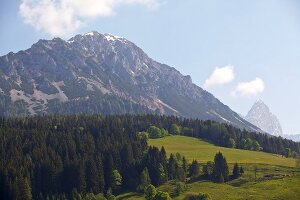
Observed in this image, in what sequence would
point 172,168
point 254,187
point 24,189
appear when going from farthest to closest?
point 172,168, point 24,189, point 254,187

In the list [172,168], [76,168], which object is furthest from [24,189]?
[172,168]

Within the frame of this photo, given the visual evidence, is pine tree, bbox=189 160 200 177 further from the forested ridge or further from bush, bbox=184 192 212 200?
bush, bbox=184 192 212 200

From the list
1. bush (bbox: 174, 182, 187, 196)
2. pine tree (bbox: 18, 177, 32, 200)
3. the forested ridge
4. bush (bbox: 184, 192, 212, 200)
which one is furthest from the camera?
the forested ridge

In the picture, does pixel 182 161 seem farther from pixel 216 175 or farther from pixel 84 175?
pixel 84 175

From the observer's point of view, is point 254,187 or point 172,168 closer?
point 254,187

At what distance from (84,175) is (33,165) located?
65.2ft

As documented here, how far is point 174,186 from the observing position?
152000 mm

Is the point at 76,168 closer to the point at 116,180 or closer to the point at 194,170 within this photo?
the point at 116,180

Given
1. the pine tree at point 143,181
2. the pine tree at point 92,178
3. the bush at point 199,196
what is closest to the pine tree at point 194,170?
the pine tree at point 143,181

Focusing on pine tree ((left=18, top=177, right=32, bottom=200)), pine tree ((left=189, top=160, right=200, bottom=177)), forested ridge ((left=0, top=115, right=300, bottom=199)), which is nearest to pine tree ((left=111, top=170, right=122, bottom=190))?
forested ridge ((left=0, top=115, right=300, bottom=199))

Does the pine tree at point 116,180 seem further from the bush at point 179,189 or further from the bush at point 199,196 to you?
the bush at point 199,196

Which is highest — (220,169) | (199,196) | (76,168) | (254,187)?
(220,169)

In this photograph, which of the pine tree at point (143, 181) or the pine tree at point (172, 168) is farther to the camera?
the pine tree at point (172, 168)

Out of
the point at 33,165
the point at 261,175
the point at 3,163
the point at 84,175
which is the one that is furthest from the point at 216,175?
the point at 3,163
